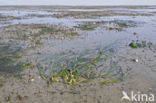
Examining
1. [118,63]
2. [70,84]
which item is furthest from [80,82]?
[118,63]

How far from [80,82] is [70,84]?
39 cm

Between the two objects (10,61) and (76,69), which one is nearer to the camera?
(76,69)

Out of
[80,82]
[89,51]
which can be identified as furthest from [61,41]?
[80,82]

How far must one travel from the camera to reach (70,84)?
5230mm

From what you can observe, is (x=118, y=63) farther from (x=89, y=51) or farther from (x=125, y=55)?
(x=89, y=51)

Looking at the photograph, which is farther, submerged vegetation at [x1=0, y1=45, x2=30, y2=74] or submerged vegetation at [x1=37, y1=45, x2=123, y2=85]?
submerged vegetation at [x1=0, y1=45, x2=30, y2=74]

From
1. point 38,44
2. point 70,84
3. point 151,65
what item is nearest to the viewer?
point 70,84

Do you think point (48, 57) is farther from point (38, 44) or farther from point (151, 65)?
point (151, 65)

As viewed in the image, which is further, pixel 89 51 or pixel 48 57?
pixel 89 51

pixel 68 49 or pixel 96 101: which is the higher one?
pixel 68 49

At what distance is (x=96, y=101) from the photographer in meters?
4.47

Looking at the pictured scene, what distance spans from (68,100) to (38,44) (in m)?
6.14

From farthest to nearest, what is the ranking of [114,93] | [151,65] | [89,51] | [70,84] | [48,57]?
[89,51] → [48,57] → [151,65] → [70,84] → [114,93]

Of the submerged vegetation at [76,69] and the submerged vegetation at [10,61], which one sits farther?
the submerged vegetation at [10,61]
